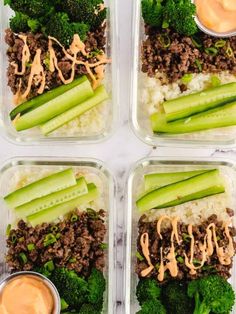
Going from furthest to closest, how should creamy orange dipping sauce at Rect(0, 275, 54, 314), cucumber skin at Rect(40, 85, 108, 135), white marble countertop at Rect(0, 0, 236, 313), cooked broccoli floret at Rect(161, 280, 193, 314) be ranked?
white marble countertop at Rect(0, 0, 236, 313) < cucumber skin at Rect(40, 85, 108, 135) < cooked broccoli floret at Rect(161, 280, 193, 314) < creamy orange dipping sauce at Rect(0, 275, 54, 314)

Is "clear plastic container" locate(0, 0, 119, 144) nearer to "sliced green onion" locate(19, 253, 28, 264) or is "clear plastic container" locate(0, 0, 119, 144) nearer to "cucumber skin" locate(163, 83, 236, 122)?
"cucumber skin" locate(163, 83, 236, 122)

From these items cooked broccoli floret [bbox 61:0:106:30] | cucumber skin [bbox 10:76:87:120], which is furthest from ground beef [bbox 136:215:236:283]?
cooked broccoli floret [bbox 61:0:106:30]

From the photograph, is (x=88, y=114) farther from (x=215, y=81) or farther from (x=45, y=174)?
(x=215, y=81)

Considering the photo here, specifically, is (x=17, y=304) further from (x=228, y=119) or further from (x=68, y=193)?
(x=228, y=119)

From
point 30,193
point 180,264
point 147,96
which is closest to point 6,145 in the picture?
point 30,193

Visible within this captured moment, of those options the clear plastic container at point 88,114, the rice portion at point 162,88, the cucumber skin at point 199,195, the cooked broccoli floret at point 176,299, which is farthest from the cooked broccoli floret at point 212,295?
the clear plastic container at point 88,114
